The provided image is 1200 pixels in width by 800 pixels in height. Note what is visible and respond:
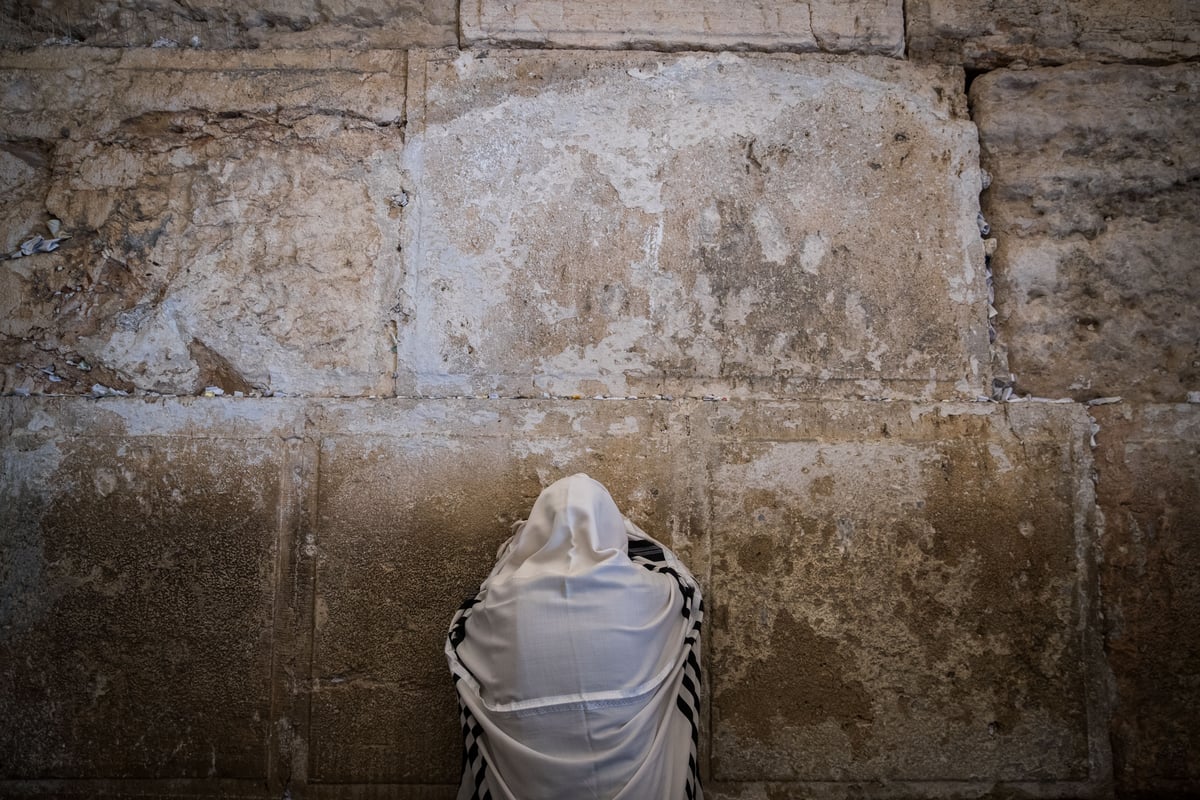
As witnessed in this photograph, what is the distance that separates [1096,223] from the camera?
2648 mm

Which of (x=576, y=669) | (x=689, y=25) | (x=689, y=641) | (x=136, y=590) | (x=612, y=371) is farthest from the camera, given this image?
(x=689, y=25)

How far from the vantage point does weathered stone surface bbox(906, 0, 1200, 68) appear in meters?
2.72

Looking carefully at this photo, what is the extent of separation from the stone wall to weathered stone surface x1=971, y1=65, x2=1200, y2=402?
13 millimetres

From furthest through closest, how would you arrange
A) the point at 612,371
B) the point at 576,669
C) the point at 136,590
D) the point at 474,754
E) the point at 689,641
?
the point at 612,371, the point at 136,590, the point at 689,641, the point at 474,754, the point at 576,669

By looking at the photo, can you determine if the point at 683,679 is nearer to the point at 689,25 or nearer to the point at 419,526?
the point at 419,526

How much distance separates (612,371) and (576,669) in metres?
0.97

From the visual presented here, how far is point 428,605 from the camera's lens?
2406mm

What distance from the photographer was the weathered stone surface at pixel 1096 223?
260 cm

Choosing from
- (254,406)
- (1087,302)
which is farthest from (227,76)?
(1087,302)

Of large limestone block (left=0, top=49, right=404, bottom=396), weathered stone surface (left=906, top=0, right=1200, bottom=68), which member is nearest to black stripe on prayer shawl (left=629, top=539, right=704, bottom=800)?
large limestone block (left=0, top=49, right=404, bottom=396)

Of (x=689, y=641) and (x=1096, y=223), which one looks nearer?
(x=689, y=641)

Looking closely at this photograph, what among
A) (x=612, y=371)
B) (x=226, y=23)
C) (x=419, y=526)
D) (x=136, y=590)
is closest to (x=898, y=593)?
(x=612, y=371)

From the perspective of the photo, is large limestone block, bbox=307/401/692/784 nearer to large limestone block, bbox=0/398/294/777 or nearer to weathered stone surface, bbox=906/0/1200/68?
large limestone block, bbox=0/398/294/777

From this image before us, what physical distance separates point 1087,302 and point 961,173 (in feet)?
1.89
